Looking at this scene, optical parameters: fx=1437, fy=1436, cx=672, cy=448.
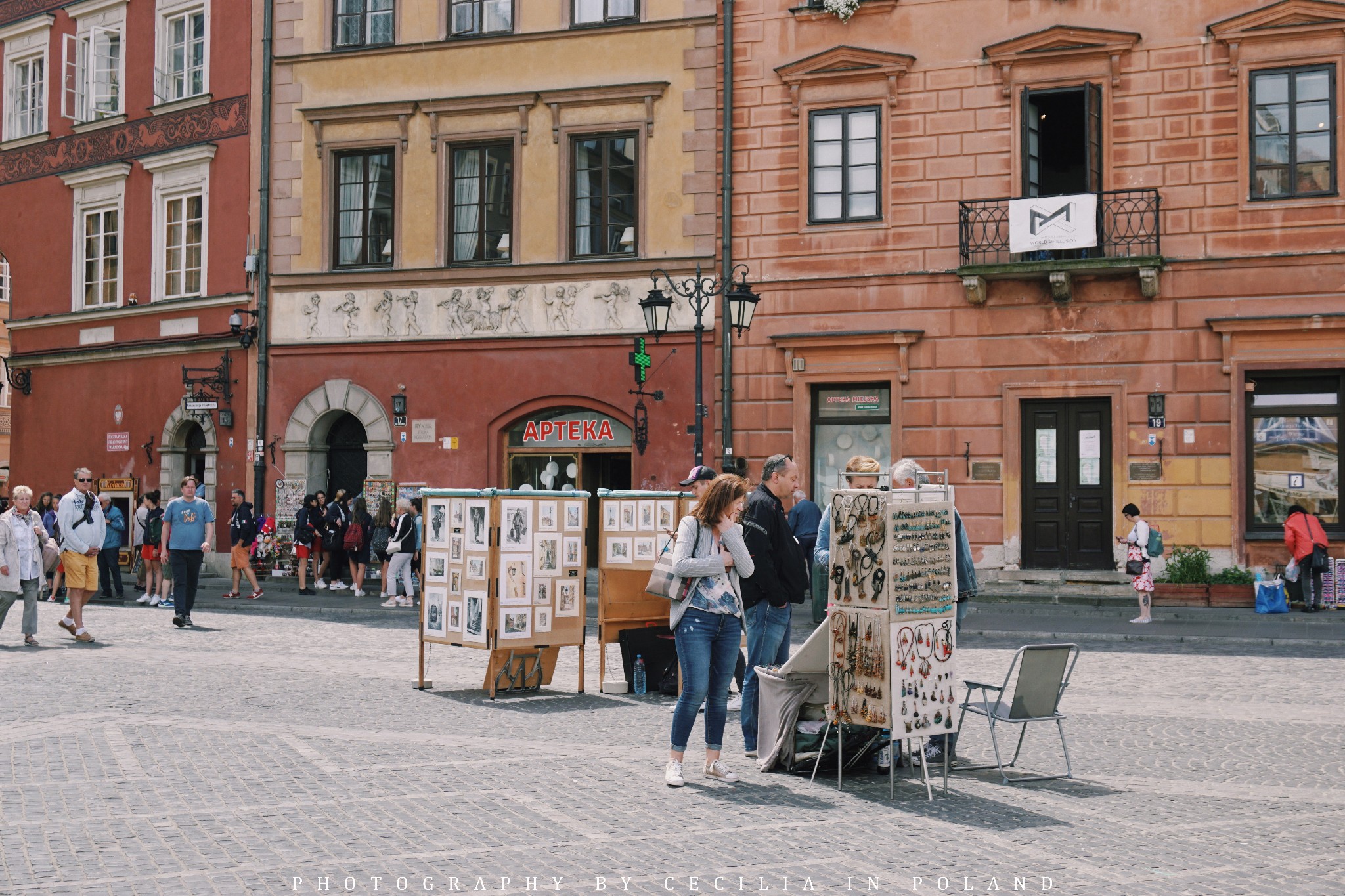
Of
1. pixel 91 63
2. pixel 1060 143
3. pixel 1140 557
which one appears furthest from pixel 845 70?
pixel 91 63

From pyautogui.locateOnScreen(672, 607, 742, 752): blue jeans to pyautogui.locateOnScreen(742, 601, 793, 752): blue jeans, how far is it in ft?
2.85

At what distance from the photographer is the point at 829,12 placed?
23297 mm

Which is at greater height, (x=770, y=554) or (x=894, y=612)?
(x=770, y=554)

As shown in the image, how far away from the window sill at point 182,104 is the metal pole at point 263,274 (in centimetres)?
160

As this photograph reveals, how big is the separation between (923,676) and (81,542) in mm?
12598

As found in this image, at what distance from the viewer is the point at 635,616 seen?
13078 millimetres

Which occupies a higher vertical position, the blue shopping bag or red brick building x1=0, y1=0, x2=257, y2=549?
red brick building x1=0, y1=0, x2=257, y2=549

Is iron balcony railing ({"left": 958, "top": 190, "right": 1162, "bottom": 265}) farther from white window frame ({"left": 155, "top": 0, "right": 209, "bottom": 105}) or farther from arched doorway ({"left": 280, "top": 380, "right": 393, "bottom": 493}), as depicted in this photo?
white window frame ({"left": 155, "top": 0, "right": 209, "bottom": 105})

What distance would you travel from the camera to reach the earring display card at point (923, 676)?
27.5 feet

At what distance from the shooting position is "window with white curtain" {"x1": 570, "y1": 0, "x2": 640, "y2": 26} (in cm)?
2469

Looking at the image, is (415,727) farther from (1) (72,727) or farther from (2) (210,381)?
(2) (210,381)

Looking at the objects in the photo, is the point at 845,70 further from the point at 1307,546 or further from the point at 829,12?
the point at 1307,546

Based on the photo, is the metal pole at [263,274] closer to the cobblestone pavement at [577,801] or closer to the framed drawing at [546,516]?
the cobblestone pavement at [577,801]

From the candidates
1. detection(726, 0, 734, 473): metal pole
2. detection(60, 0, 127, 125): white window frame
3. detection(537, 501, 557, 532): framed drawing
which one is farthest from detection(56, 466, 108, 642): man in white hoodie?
detection(60, 0, 127, 125): white window frame
